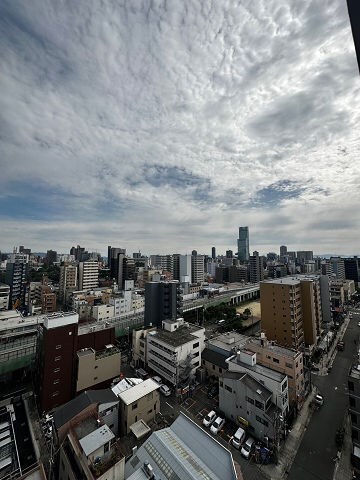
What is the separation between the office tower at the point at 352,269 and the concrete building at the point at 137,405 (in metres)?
133

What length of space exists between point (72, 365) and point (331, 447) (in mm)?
32381

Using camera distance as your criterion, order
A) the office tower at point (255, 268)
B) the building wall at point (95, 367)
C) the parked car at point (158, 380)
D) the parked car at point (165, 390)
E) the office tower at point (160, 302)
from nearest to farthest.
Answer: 1. the building wall at point (95, 367)
2. the parked car at point (165, 390)
3. the parked car at point (158, 380)
4. the office tower at point (160, 302)
5. the office tower at point (255, 268)

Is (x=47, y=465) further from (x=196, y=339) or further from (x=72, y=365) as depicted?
(x=196, y=339)

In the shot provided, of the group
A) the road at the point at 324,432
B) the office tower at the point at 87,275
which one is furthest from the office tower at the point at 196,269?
the road at the point at 324,432

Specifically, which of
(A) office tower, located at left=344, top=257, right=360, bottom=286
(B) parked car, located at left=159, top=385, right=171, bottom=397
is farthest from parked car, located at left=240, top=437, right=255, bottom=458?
(A) office tower, located at left=344, top=257, right=360, bottom=286

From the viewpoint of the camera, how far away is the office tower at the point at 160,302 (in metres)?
54.2

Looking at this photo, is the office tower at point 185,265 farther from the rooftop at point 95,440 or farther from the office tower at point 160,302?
the rooftop at point 95,440

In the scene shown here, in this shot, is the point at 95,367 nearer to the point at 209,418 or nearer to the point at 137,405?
the point at 137,405

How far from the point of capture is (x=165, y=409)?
3044 cm

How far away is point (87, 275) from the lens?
3888 inches

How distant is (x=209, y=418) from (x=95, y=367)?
1756 cm

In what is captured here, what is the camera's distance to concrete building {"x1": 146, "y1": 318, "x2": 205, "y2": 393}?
35.0 metres

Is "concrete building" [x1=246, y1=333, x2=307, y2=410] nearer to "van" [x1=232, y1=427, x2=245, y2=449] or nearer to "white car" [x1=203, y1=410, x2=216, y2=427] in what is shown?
"van" [x1=232, y1=427, x2=245, y2=449]

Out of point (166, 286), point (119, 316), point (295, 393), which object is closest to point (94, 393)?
point (295, 393)
